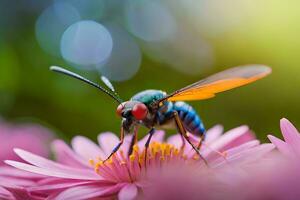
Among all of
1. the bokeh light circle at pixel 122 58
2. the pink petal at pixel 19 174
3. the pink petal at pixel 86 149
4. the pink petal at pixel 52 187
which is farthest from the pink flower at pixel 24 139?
the bokeh light circle at pixel 122 58

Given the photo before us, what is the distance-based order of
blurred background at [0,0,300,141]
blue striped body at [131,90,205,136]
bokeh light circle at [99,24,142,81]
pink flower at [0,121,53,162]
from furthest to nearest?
1. bokeh light circle at [99,24,142,81]
2. blurred background at [0,0,300,141]
3. pink flower at [0,121,53,162]
4. blue striped body at [131,90,205,136]

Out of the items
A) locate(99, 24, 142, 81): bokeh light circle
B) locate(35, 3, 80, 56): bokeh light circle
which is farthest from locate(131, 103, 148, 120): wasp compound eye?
locate(35, 3, 80, 56): bokeh light circle

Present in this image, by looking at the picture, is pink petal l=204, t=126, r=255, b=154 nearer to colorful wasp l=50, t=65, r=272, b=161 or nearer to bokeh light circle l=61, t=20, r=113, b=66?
Result: colorful wasp l=50, t=65, r=272, b=161

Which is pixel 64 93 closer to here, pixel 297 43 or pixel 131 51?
pixel 131 51

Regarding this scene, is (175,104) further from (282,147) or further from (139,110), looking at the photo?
(282,147)

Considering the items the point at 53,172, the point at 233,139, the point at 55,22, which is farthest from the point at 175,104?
the point at 55,22

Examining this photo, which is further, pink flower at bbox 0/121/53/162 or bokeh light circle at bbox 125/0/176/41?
bokeh light circle at bbox 125/0/176/41
